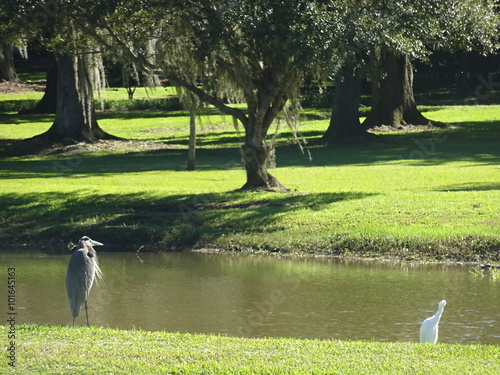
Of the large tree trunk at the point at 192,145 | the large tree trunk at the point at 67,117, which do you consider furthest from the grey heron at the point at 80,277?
the large tree trunk at the point at 67,117

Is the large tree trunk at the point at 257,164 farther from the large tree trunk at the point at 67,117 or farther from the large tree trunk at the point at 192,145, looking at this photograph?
the large tree trunk at the point at 67,117

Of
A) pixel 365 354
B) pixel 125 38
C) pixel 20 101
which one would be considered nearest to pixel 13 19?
pixel 125 38

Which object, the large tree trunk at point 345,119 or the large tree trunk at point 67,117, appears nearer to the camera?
the large tree trunk at point 67,117

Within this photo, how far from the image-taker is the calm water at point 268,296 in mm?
10906

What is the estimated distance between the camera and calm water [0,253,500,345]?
1091cm

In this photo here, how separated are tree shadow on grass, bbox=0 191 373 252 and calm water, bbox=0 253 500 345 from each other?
3.08 feet

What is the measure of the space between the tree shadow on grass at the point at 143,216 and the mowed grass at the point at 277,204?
0.02 meters

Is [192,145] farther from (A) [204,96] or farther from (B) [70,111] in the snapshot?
(B) [70,111]

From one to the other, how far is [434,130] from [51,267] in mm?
24336

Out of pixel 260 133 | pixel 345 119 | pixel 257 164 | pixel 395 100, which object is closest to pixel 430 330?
pixel 260 133

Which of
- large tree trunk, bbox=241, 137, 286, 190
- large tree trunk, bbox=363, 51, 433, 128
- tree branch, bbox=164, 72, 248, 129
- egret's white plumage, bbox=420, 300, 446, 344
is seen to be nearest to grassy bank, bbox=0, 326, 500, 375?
egret's white plumage, bbox=420, 300, 446, 344

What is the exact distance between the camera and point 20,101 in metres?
49.2

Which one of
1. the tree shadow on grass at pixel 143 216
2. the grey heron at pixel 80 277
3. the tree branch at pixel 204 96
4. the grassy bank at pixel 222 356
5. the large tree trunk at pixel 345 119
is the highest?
the tree branch at pixel 204 96

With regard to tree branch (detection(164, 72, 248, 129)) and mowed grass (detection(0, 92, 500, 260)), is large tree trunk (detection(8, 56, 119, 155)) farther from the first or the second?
tree branch (detection(164, 72, 248, 129))
